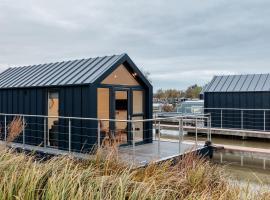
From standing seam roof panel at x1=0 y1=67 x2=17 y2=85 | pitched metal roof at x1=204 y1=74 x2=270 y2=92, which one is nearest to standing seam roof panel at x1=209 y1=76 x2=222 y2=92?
pitched metal roof at x1=204 y1=74 x2=270 y2=92

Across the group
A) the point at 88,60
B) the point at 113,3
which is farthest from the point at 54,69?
the point at 113,3

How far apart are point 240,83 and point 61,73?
888 cm

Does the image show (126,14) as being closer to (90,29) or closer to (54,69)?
(90,29)

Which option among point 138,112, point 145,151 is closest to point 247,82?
→ point 138,112

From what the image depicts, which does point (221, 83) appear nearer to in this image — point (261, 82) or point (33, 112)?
point (261, 82)

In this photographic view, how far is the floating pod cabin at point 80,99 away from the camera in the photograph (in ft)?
27.6

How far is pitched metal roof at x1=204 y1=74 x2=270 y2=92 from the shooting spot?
1464 cm

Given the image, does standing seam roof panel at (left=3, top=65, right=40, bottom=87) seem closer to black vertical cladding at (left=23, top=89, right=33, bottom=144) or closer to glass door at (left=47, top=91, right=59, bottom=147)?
black vertical cladding at (left=23, top=89, right=33, bottom=144)

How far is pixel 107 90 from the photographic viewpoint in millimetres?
8852

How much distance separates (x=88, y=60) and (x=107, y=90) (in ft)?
5.00

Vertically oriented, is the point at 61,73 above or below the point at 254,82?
below

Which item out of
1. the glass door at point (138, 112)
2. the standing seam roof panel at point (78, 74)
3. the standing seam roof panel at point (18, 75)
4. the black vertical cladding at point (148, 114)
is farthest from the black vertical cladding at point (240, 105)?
the standing seam roof panel at point (18, 75)

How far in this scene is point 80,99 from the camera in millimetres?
8438

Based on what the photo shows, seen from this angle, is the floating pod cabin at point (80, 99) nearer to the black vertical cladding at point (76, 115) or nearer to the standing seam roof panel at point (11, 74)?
the black vertical cladding at point (76, 115)
